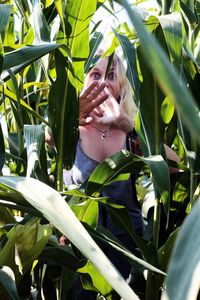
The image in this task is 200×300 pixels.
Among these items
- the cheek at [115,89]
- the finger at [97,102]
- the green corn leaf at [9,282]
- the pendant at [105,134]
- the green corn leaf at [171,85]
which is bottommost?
the pendant at [105,134]

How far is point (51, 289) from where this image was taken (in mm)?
960

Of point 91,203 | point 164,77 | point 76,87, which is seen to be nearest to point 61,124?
point 76,87

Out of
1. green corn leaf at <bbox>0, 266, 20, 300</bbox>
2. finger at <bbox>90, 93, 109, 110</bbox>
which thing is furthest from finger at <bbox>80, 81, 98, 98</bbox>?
green corn leaf at <bbox>0, 266, 20, 300</bbox>

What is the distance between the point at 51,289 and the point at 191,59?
1.57 feet

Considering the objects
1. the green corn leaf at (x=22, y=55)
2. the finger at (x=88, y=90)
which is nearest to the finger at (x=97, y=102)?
the finger at (x=88, y=90)

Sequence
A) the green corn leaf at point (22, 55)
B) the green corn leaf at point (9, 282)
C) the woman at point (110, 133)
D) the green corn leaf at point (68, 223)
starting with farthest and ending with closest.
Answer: the woman at point (110, 133), the green corn leaf at point (22, 55), the green corn leaf at point (9, 282), the green corn leaf at point (68, 223)

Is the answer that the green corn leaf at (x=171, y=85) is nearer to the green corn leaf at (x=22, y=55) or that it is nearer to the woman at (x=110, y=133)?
the green corn leaf at (x=22, y=55)

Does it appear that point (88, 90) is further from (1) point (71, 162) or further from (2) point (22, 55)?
(2) point (22, 55)

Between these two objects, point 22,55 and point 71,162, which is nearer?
point 22,55

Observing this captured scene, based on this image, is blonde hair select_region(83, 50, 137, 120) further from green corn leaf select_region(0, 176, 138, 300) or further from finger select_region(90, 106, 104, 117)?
green corn leaf select_region(0, 176, 138, 300)

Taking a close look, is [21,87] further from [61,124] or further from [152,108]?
[152,108]

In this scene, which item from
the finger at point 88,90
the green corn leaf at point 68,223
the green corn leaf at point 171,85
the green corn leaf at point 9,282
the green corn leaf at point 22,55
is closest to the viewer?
the green corn leaf at point 171,85

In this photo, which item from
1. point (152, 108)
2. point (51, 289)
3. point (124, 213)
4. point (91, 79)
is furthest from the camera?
point (91, 79)

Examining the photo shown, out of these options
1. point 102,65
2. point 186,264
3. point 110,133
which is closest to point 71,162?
point 110,133
